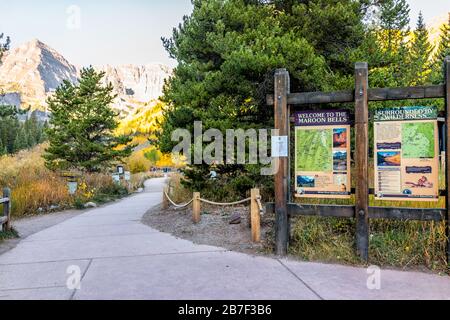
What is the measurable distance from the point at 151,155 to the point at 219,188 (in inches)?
2529

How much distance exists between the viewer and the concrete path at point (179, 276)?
4.49 m

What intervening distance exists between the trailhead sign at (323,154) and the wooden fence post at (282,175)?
22 cm

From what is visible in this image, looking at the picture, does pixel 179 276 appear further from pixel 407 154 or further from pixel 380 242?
pixel 407 154

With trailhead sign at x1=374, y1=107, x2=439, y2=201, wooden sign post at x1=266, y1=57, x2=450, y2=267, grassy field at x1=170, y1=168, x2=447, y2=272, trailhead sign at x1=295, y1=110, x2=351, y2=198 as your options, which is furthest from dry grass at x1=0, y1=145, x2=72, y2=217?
trailhead sign at x1=374, y1=107, x2=439, y2=201

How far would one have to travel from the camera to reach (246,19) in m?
11.2

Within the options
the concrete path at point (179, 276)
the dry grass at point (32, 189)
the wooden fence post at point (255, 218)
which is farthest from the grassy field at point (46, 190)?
the wooden fence post at point (255, 218)

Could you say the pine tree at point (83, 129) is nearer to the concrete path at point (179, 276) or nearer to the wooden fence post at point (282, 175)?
the concrete path at point (179, 276)

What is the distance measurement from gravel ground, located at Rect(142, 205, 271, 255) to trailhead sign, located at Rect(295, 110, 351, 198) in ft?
4.61

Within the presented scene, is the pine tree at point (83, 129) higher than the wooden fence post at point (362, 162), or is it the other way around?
the pine tree at point (83, 129)

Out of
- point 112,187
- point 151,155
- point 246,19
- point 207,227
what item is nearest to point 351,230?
point 207,227

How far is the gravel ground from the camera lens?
7191mm

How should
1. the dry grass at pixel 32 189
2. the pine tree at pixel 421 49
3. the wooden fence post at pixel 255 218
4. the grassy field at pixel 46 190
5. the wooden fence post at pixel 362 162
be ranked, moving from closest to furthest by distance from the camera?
the wooden fence post at pixel 362 162 < the wooden fence post at pixel 255 218 < the dry grass at pixel 32 189 < the grassy field at pixel 46 190 < the pine tree at pixel 421 49

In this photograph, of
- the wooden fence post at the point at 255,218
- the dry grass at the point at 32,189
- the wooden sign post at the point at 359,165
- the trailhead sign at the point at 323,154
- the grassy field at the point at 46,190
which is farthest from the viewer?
the grassy field at the point at 46,190

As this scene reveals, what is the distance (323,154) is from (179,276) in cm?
290
